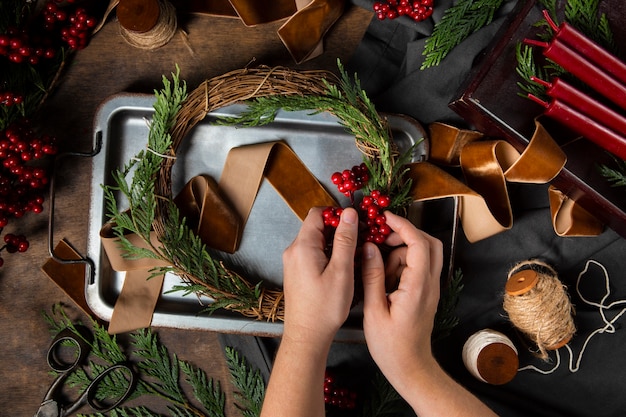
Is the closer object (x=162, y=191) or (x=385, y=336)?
(x=385, y=336)

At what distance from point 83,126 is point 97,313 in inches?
17.4

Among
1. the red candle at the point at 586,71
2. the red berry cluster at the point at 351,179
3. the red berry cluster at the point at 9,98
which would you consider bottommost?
the red berry cluster at the point at 9,98

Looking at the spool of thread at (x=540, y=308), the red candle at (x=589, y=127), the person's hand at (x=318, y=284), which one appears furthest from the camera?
the spool of thread at (x=540, y=308)

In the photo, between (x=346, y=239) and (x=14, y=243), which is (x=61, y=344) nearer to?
(x=14, y=243)

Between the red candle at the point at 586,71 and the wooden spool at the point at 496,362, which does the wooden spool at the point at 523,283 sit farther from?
the red candle at the point at 586,71

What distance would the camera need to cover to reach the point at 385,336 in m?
1.12

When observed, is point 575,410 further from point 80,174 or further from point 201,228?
point 80,174

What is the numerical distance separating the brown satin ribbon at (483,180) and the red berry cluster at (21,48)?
2.85ft

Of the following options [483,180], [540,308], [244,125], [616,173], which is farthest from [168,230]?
[616,173]

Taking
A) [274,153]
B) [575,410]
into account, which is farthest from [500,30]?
[575,410]

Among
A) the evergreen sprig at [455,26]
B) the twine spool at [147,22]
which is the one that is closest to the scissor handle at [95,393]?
the twine spool at [147,22]

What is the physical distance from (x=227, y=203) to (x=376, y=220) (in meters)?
0.36

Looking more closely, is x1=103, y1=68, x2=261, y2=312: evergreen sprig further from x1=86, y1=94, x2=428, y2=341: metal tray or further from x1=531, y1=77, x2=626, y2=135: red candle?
x1=531, y1=77, x2=626, y2=135: red candle

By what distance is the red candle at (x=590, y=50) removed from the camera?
1146mm
